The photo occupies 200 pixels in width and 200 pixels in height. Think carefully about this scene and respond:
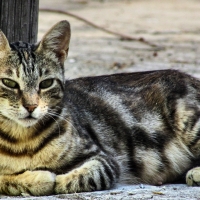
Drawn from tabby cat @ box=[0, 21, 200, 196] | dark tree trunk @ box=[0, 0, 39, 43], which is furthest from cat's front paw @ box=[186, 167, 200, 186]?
A: dark tree trunk @ box=[0, 0, 39, 43]

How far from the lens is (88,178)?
5.68 metres

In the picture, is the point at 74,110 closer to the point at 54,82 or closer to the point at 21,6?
the point at 54,82

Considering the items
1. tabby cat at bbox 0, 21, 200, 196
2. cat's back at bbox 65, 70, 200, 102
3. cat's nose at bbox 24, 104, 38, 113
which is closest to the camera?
cat's nose at bbox 24, 104, 38, 113

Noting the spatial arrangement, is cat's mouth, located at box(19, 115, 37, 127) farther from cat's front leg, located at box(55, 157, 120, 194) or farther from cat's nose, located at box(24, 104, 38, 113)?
cat's front leg, located at box(55, 157, 120, 194)

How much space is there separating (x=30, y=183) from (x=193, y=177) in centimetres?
144

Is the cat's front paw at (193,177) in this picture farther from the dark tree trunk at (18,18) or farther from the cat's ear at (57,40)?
the dark tree trunk at (18,18)

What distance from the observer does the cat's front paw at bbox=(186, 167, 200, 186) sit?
20.0 ft

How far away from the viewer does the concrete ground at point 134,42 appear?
5887 millimetres

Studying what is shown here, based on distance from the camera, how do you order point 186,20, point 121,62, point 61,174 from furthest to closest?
point 186,20 → point 121,62 → point 61,174

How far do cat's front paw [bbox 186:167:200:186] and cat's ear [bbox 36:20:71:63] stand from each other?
1.45 m

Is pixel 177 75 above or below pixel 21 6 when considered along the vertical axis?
below

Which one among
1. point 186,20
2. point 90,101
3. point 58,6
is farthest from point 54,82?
point 58,6

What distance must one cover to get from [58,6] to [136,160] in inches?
423

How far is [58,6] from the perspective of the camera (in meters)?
16.8
